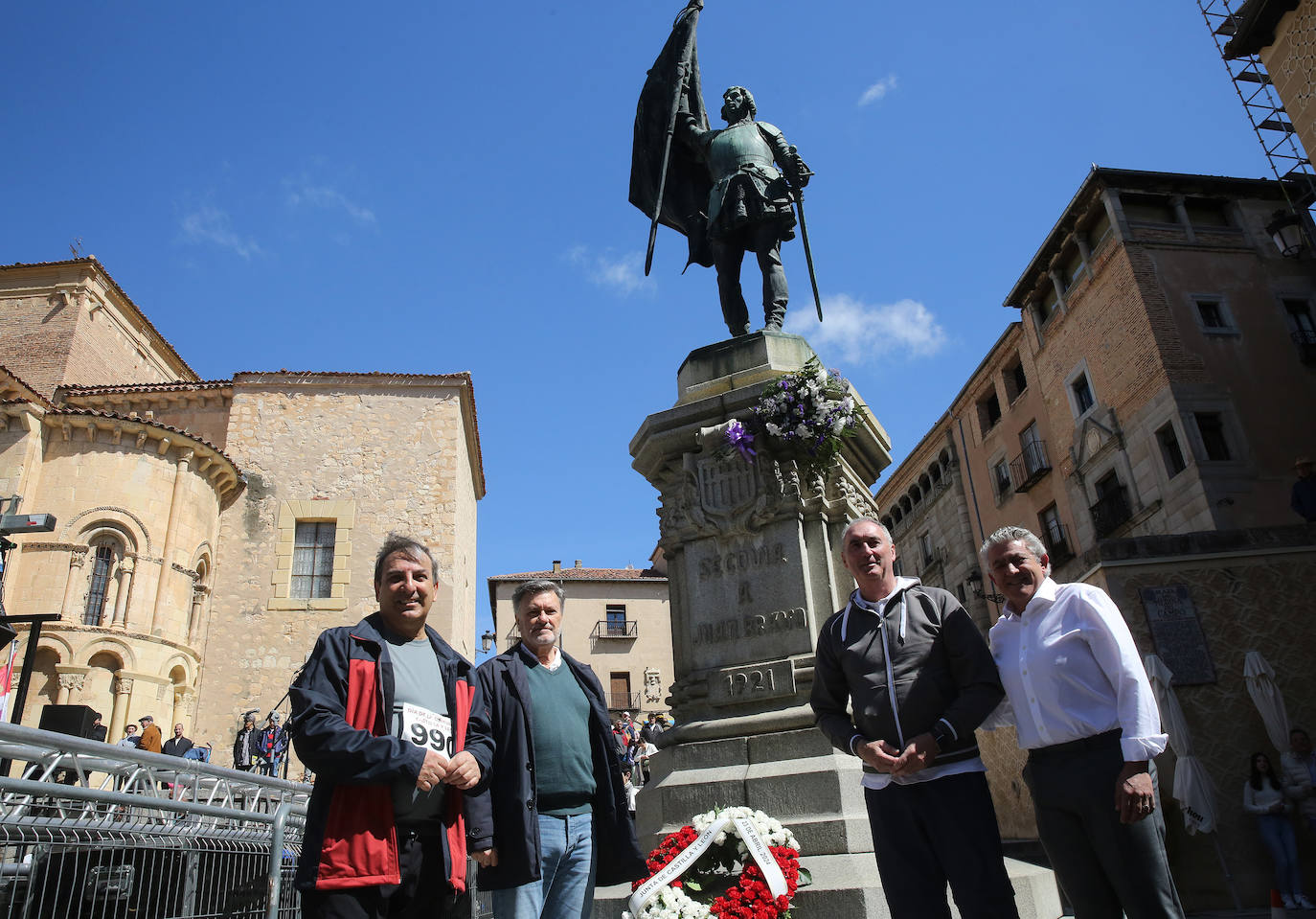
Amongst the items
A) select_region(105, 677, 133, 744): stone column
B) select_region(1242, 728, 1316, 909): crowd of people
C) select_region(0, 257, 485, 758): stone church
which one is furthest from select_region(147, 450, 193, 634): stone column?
select_region(1242, 728, 1316, 909): crowd of people

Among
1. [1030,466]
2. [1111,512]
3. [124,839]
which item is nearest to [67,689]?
[124,839]

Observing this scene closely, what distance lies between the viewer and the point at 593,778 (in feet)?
→ 11.2

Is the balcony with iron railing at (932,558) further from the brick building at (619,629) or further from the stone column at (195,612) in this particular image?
the stone column at (195,612)

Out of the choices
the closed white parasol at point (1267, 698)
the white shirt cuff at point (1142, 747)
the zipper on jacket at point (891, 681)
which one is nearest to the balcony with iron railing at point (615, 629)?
the closed white parasol at point (1267, 698)

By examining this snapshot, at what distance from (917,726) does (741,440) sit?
2.89m

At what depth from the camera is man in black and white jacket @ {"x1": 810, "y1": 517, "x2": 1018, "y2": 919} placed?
9.30ft

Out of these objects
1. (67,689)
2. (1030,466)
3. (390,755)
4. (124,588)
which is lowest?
(390,755)

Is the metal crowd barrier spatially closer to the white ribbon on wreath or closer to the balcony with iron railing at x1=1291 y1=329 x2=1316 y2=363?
the white ribbon on wreath

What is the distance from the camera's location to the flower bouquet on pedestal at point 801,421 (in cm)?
554

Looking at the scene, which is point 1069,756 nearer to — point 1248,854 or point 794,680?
point 794,680

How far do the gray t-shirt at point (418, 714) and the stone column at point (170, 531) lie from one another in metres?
18.8

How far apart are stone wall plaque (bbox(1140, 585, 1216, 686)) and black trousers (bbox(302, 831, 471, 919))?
11.8 metres

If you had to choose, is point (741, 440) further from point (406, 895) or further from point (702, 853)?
point (406, 895)

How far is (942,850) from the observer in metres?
2.86
